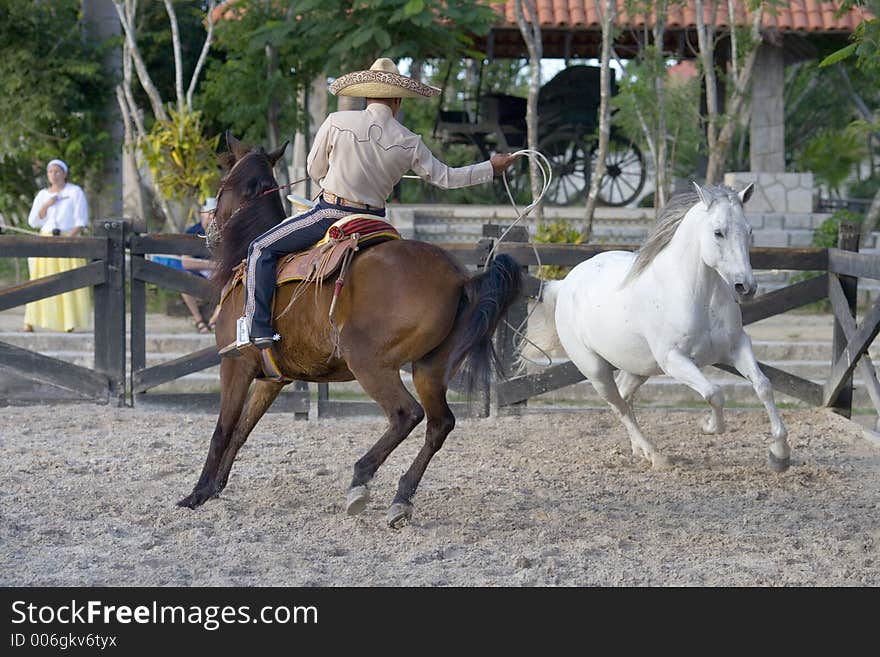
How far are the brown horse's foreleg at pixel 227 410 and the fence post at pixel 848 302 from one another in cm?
443

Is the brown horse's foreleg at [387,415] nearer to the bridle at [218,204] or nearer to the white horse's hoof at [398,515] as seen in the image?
the white horse's hoof at [398,515]

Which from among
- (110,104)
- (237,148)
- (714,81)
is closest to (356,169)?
(237,148)

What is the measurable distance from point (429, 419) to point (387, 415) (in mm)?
256

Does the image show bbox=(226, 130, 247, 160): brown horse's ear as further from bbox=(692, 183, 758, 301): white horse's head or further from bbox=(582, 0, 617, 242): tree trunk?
bbox=(582, 0, 617, 242): tree trunk

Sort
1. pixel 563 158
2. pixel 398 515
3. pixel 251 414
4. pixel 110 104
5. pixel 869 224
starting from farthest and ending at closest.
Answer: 1. pixel 563 158
2. pixel 110 104
3. pixel 869 224
4. pixel 251 414
5. pixel 398 515

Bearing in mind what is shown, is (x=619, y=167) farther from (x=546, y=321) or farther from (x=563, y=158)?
(x=546, y=321)

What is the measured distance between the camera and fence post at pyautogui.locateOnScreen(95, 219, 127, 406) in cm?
868

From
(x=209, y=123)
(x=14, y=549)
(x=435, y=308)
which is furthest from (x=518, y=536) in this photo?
(x=209, y=123)

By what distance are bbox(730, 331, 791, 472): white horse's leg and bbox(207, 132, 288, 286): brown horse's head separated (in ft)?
8.23

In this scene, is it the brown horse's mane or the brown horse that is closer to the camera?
the brown horse

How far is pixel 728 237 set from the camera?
6.03 m

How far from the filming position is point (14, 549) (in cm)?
516

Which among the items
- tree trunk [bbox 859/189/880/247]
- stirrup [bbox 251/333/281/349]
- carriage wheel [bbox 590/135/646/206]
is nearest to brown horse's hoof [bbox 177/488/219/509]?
stirrup [bbox 251/333/281/349]
